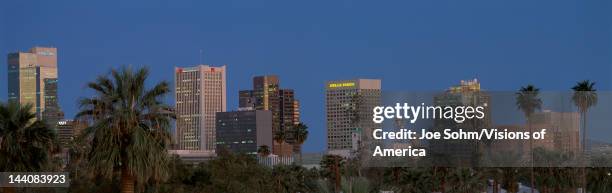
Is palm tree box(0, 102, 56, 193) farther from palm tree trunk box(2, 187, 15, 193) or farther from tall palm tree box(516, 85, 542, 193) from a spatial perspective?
tall palm tree box(516, 85, 542, 193)

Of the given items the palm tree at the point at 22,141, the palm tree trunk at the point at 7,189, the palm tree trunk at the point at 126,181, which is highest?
the palm tree at the point at 22,141

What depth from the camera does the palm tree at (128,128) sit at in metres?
30.2

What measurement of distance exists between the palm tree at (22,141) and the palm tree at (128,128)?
2.52 m

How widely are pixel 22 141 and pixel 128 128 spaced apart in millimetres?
4378

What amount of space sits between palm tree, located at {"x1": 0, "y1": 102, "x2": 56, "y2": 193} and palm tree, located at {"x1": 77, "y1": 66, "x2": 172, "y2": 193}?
252 centimetres

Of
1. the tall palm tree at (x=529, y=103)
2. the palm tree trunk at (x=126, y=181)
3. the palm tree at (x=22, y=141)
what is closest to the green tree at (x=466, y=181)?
the tall palm tree at (x=529, y=103)

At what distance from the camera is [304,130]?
158875 mm

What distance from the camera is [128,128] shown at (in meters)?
30.3

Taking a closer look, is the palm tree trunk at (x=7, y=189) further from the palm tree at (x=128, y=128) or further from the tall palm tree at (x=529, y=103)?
the tall palm tree at (x=529, y=103)

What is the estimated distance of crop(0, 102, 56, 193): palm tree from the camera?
32.4m

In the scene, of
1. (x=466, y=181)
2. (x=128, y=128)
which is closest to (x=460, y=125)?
(x=128, y=128)

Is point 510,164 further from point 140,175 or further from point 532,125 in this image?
point 140,175

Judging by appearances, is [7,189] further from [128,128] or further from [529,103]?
[529,103]

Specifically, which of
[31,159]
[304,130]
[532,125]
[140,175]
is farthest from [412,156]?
[304,130]
